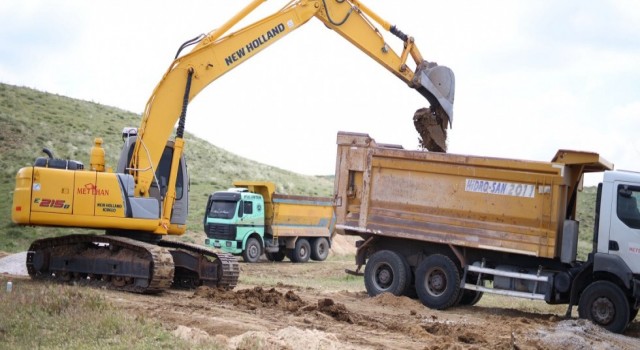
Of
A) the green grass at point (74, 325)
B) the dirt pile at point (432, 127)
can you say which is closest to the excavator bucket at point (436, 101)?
the dirt pile at point (432, 127)

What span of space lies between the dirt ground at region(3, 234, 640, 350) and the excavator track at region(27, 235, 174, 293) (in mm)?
402

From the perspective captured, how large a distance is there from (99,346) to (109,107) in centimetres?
6228

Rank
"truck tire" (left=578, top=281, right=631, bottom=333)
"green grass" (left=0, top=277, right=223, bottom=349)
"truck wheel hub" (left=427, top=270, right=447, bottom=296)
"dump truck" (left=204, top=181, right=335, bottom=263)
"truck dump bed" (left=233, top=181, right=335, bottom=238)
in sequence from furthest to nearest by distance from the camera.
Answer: "truck dump bed" (left=233, top=181, right=335, bottom=238)
"dump truck" (left=204, top=181, right=335, bottom=263)
"truck wheel hub" (left=427, top=270, right=447, bottom=296)
"truck tire" (left=578, top=281, right=631, bottom=333)
"green grass" (left=0, top=277, right=223, bottom=349)

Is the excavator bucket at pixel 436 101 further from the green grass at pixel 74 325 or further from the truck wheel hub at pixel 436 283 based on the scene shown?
the green grass at pixel 74 325

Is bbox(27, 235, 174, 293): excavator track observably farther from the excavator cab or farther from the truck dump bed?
the truck dump bed

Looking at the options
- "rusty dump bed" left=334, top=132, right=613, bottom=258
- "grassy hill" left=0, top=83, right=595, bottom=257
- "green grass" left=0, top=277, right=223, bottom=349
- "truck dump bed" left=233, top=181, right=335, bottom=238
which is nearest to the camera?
"green grass" left=0, top=277, right=223, bottom=349

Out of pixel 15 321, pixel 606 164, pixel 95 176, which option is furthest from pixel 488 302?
pixel 15 321

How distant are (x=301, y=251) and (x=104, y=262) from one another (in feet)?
63.8

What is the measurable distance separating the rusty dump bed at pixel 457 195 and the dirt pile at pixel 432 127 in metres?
0.88

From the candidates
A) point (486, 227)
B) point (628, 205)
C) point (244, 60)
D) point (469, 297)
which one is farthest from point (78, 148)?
point (628, 205)

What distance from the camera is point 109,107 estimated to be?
230 feet

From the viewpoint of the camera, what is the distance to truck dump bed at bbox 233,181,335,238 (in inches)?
1340

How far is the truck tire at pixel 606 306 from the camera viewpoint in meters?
15.3

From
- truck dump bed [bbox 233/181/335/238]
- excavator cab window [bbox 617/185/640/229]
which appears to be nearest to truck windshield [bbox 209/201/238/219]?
truck dump bed [bbox 233/181/335/238]
